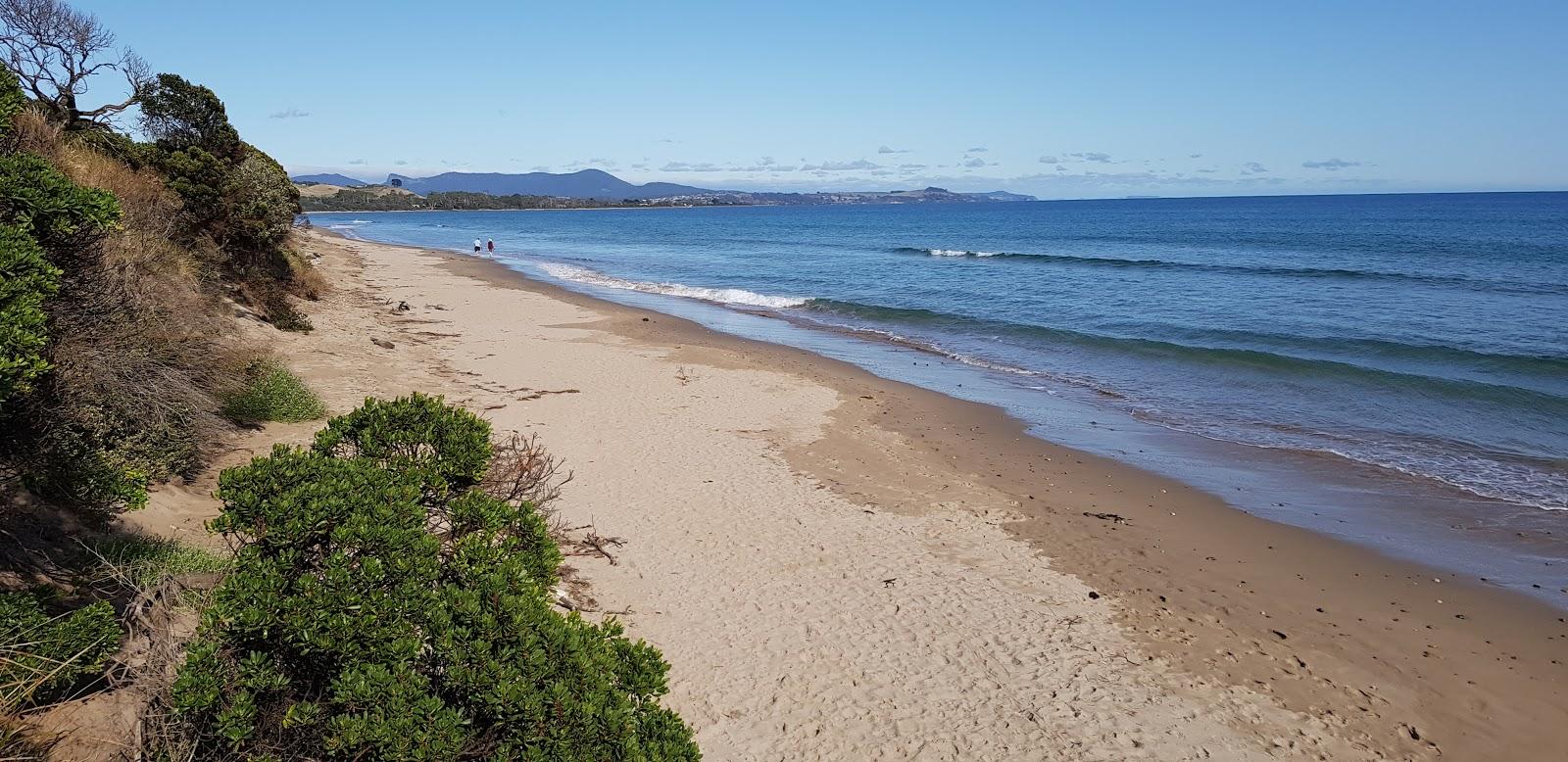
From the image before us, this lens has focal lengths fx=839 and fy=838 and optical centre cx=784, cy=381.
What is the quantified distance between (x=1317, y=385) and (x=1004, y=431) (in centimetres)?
825

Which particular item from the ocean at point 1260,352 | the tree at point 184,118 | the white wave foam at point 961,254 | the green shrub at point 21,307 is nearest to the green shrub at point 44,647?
the green shrub at point 21,307

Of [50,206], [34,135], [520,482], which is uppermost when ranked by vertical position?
[34,135]

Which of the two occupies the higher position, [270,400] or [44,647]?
[44,647]

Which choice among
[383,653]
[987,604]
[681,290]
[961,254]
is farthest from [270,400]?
[961,254]

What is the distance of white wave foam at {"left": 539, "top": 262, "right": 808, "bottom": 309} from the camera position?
32.1 meters

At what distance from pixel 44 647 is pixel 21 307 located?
64.4 inches

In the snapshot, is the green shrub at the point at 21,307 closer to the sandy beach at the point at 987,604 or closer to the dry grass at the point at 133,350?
the dry grass at the point at 133,350

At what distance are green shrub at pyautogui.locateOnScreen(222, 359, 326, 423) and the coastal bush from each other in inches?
272

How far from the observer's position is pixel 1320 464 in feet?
40.5

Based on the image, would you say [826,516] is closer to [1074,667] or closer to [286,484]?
[1074,667]

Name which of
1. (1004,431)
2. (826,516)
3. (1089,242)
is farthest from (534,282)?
(1089,242)

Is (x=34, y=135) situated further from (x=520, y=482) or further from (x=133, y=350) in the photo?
(x=520, y=482)

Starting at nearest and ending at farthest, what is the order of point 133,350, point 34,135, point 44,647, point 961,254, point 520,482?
point 44,647 < point 133,350 < point 520,482 < point 34,135 < point 961,254

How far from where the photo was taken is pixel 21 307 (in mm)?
4090
